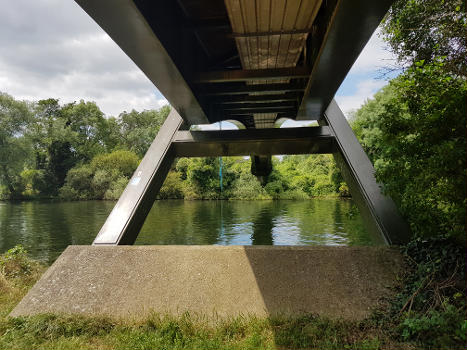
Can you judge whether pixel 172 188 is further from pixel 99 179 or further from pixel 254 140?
pixel 254 140

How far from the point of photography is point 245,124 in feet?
32.6

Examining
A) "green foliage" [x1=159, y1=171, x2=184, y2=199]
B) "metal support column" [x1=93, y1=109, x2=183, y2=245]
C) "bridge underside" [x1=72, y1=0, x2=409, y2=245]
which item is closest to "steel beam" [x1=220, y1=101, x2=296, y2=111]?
"bridge underside" [x1=72, y1=0, x2=409, y2=245]

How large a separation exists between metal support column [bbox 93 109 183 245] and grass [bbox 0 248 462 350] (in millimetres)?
1409

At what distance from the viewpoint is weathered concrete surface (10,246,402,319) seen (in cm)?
328

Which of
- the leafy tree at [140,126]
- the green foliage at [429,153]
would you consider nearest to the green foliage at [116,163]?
the leafy tree at [140,126]

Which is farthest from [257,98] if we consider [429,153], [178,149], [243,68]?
[429,153]

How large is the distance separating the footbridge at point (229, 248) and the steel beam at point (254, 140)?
758 mm

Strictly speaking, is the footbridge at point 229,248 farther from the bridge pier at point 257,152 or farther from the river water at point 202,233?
the river water at point 202,233

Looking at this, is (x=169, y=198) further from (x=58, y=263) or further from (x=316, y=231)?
(x=58, y=263)

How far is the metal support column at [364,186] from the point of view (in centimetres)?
432

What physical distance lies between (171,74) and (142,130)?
52686 mm

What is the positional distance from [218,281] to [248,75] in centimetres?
265

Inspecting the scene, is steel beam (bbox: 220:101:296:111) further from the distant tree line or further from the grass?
the distant tree line

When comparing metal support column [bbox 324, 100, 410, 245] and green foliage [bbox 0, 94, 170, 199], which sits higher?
green foliage [bbox 0, 94, 170, 199]
